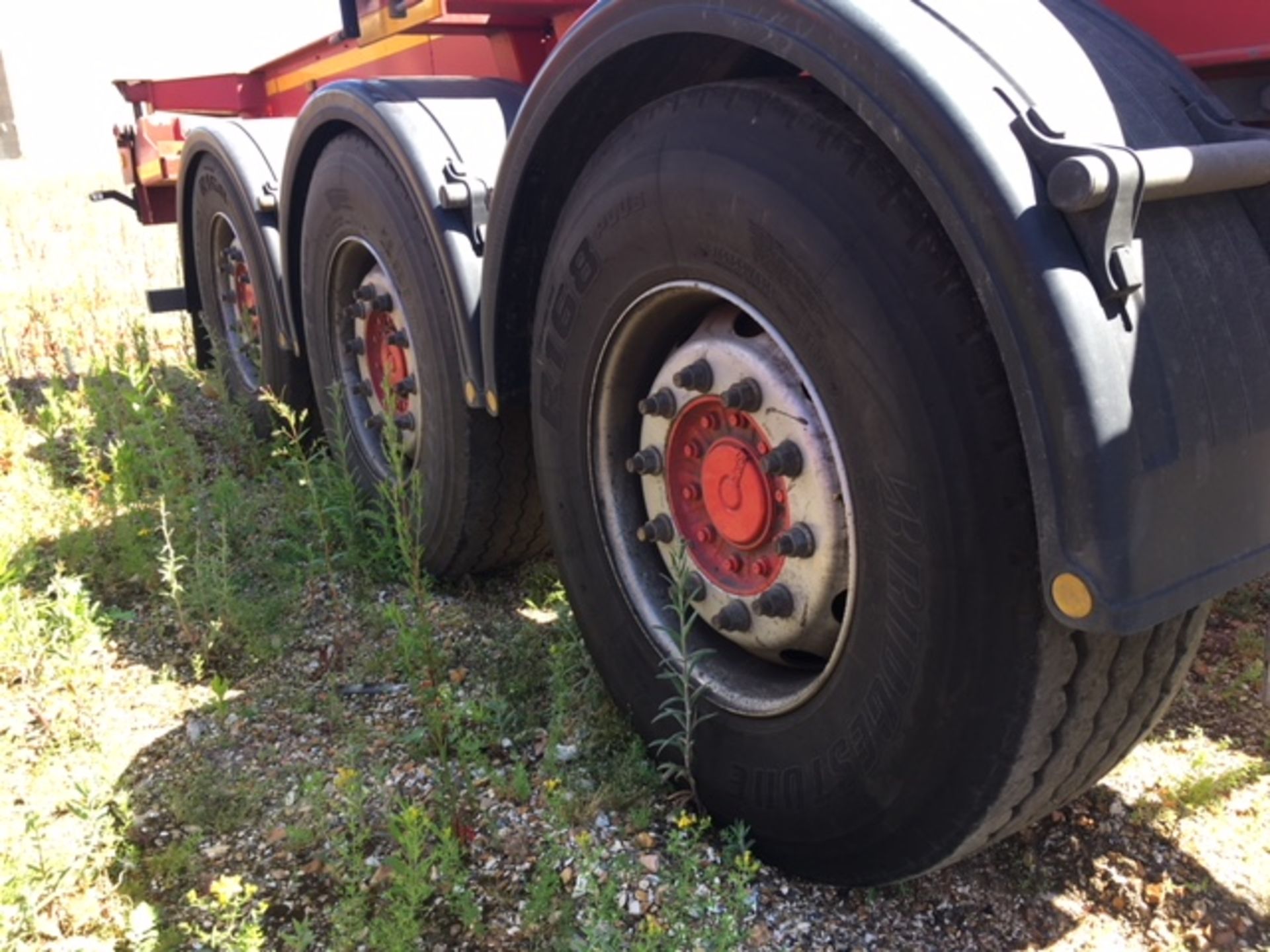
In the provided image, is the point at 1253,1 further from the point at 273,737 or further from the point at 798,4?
the point at 273,737

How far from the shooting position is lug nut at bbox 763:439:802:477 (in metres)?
1.73

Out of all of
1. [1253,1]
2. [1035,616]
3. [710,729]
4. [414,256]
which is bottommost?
[710,729]

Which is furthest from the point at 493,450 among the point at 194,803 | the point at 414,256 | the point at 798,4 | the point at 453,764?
the point at 798,4

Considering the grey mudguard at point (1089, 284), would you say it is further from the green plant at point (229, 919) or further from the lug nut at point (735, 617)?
the green plant at point (229, 919)

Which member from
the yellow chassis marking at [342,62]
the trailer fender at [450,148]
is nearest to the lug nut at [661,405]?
the trailer fender at [450,148]

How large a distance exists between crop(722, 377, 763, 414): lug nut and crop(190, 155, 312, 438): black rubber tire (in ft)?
7.68

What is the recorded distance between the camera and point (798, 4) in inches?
58.5

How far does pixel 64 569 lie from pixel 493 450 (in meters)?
1.51

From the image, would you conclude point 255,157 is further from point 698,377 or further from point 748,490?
point 748,490

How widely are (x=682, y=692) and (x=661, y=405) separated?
1.65 ft

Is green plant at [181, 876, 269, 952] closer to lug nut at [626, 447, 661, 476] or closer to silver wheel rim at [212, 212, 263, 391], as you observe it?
lug nut at [626, 447, 661, 476]

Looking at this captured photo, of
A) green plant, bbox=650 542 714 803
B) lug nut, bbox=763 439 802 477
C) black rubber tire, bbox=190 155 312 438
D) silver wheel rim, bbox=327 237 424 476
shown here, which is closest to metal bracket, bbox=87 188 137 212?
black rubber tire, bbox=190 155 312 438

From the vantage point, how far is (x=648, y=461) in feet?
6.68

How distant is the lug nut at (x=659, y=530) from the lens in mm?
2049
